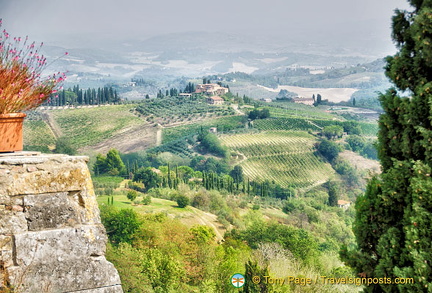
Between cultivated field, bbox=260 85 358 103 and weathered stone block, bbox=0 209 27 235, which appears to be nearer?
weathered stone block, bbox=0 209 27 235

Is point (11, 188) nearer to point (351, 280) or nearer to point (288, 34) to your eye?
point (351, 280)

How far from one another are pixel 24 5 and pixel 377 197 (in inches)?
474

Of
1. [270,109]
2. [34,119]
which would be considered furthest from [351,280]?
[270,109]

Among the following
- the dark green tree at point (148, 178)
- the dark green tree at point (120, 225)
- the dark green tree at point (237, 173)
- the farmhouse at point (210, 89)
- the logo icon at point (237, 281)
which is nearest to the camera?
the logo icon at point (237, 281)

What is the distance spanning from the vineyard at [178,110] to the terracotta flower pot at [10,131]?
136ft

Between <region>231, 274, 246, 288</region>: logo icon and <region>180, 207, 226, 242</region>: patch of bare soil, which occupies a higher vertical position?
<region>231, 274, 246, 288</region>: logo icon

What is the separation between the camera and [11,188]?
1.80 metres

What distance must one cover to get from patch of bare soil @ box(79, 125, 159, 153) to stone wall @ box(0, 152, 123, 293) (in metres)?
36.2

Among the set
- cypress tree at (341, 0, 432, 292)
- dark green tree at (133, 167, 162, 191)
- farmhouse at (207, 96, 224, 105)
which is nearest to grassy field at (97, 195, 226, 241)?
dark green tree at (133, 167, 162, 191)

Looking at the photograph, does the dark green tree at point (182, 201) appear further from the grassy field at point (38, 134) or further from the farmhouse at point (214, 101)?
the farmhouse at point (214, 101)

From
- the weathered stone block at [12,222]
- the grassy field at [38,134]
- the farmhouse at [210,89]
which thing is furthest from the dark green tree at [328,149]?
the weathered stone block at [12,222]

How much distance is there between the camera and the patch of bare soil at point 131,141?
3822 centimetres

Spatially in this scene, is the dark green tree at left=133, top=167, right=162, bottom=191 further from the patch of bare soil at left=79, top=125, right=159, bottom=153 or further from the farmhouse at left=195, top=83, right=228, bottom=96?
the farmhouse at left=195, top=83, right=228, bottom=96

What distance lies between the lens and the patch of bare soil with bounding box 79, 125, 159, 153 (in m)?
38.2
